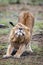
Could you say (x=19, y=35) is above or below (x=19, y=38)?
above

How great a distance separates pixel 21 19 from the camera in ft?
36.2

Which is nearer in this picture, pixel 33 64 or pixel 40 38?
pixel 33 64

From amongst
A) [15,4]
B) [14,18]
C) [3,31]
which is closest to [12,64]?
[3,31]

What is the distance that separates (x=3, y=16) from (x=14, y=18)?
1.00m

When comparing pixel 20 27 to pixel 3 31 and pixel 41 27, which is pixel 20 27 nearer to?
pixel 3 31

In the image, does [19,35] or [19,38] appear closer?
[19,35]

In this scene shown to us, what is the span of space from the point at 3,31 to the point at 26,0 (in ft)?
39.2

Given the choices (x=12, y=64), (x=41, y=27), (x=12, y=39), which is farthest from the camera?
(x=41, y=27)

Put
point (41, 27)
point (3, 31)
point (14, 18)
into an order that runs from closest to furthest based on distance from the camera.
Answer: point (3, 31), point (41, 27), point (14, 18)

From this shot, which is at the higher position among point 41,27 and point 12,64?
point 12,64

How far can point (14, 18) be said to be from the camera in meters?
18.0

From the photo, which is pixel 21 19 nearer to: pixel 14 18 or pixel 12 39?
pixel 12 39

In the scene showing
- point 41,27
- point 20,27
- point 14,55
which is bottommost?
point 41,27

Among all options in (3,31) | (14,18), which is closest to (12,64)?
(3,31)
